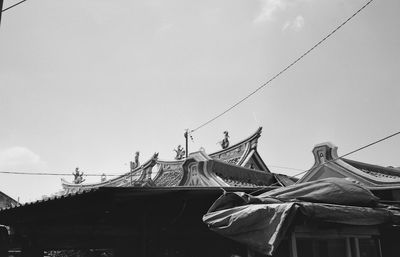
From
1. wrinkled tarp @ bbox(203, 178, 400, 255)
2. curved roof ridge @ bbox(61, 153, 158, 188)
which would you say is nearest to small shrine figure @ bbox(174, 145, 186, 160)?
curved roof ridge @ bbox(61, 153, 158, 188)

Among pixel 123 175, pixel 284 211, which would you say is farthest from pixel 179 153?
pixel 284 211

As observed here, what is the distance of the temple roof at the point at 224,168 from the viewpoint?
1605 cm

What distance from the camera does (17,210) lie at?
268 inches

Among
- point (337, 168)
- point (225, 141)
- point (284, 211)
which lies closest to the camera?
point (284, 211)

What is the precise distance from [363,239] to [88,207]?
4.88m

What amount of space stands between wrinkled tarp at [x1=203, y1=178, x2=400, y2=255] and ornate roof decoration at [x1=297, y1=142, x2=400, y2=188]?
274 inches

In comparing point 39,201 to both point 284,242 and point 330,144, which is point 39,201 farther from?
point 330,144

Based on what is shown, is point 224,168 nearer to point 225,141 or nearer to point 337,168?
point 337,168

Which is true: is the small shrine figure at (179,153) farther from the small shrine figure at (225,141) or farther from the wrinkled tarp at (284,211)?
the wrinkled tarp at (284,211)

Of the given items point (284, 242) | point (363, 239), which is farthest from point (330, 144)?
point (284, 242)

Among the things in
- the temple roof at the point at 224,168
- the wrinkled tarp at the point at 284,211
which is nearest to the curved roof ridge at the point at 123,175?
the temple roof at the point at 224,168

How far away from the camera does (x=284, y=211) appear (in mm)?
4957

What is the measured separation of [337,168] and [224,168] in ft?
14.6

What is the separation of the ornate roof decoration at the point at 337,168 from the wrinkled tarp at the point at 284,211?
6960 millimetres
